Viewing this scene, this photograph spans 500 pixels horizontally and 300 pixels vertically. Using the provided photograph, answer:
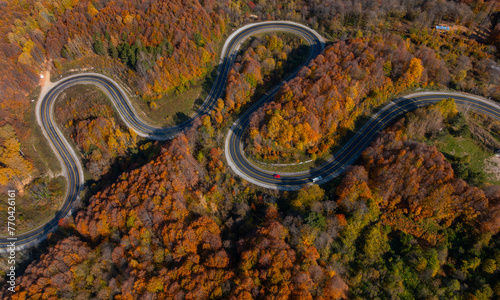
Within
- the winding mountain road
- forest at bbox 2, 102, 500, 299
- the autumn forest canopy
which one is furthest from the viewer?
the winding mountain road

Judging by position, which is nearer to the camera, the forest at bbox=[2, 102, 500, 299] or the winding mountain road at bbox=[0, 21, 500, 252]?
the forest at bbox=[2, 102, 500, 299]

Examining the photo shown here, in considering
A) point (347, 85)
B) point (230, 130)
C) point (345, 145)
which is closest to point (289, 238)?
point (345, 145)

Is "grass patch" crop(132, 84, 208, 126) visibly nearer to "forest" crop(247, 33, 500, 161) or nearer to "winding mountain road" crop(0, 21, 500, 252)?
"winding mountain road" crop(0, 21, 500, 252)

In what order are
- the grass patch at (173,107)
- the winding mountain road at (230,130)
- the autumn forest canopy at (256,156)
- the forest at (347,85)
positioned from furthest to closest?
the grass patch at (173,107) < the forest at (347,85) < the winding mountain road at (230,130) < the autumn forest canopy at (256,156)

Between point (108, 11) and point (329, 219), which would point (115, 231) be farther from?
point (108, 11)

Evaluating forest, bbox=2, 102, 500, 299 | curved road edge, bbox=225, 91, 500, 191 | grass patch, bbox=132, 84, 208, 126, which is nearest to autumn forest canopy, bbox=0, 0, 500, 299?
forest, bbox=2, 102, 500, 299

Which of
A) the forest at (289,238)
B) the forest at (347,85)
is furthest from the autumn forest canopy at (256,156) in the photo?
Answer: the forest at (347,85)

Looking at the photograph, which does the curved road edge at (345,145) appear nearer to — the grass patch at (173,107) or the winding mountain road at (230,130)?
the winding mountain road at (230,130)

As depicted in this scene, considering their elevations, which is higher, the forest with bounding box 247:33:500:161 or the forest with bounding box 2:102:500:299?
the forest with bounding box 247:33:500:161
